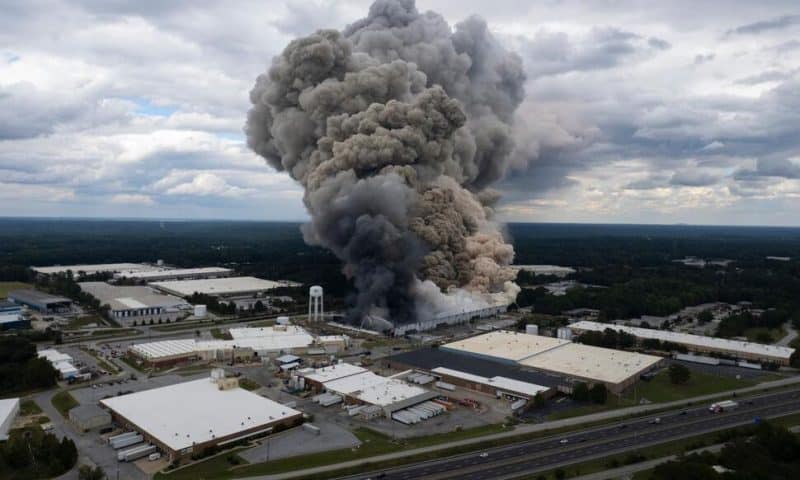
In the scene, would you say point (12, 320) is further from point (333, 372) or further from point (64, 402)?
point (333, 372)

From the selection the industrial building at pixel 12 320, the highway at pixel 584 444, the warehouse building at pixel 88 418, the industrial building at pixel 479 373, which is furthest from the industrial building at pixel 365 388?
the industrial building at pixel 12 320

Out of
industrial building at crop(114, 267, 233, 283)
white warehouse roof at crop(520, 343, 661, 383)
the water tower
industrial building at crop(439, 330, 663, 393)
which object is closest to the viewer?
industrial building at crop(439, 330, 663, 393)

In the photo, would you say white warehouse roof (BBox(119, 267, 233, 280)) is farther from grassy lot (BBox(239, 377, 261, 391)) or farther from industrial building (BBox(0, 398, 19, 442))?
industrial building (BBox(0, 398, 19, 442))

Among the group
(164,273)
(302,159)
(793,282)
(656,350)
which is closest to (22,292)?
(164,273)

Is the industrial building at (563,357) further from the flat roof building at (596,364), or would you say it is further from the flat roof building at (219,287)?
the flat roof building at (219,287)

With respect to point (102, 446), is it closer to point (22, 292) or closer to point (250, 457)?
point (250, 457)

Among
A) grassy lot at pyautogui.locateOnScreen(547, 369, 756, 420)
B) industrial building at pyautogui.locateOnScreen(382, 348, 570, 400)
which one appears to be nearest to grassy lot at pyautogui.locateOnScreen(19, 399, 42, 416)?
industrial building at pyautogui.locateOnScreen(382, 348, 570, 400)

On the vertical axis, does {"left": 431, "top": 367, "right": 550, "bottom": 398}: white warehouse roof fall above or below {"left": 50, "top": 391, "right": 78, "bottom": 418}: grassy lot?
above
